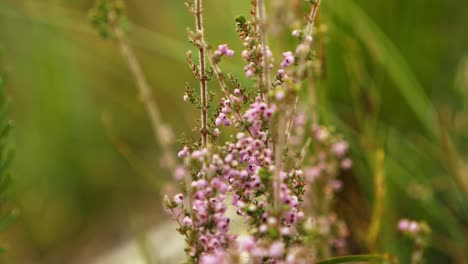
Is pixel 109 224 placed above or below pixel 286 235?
above

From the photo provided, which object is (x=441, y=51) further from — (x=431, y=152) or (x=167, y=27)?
(x=167, y=27)

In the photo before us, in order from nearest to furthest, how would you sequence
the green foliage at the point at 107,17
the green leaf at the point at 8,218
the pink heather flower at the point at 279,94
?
1. the pink heather flower at the point at 279,94
2. the green leaf at the point at 8,218
3. the green foliage at the point at 107,17

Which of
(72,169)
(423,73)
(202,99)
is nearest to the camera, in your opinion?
(202,99)

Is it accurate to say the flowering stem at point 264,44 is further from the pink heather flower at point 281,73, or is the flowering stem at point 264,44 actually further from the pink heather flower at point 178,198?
the pink heather flower at point 178,198

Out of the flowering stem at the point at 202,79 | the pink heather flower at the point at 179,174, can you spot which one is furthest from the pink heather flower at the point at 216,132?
the pink heather flower at the point at 179,174

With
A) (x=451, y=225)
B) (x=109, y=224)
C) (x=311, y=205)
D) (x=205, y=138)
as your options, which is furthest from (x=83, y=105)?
(x=205, y=138)

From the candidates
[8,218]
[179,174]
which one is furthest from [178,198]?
[179,174]

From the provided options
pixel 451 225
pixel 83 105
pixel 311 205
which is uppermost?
pixel 83 105
